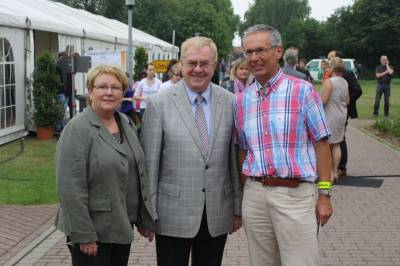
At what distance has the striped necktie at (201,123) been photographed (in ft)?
10.9

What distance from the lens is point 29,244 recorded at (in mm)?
5840

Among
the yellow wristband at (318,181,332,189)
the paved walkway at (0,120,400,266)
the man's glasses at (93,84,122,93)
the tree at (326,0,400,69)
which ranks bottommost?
the paved walkway at (0,120,400,266)

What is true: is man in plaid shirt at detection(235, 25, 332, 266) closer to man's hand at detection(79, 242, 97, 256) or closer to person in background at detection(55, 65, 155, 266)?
person in background at detection(55, 65, 155, 266)

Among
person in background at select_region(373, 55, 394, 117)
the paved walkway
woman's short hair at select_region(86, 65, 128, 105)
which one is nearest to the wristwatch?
woman's short hair at select_region(86, 65, 128, 105)

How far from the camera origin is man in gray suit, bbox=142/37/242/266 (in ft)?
10.8

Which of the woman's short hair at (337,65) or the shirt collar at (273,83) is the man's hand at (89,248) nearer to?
the shirt collar at (273,83)

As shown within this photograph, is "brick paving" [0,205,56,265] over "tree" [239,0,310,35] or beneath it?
beneath

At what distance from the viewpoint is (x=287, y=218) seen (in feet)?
10.7

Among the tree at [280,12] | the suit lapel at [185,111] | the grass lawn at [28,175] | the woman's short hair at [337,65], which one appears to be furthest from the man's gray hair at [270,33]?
the tree at [280,12]

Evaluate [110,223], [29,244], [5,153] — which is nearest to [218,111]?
[110,223]

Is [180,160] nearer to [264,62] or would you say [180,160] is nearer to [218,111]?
[218,111]

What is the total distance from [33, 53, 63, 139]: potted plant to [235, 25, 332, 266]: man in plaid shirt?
1053 centimetres

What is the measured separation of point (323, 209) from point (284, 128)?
0.56 meters

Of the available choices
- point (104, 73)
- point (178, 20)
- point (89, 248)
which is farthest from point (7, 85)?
point (178, 20)
